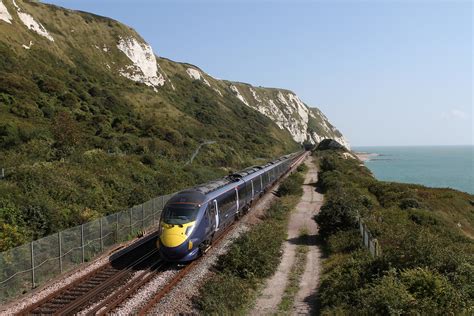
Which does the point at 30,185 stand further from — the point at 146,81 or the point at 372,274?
the point at 146,81

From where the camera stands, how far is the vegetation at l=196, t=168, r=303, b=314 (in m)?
14.0

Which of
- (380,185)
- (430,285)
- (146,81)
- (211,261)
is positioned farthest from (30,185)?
(146,81)

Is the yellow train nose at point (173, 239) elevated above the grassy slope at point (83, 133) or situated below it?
below

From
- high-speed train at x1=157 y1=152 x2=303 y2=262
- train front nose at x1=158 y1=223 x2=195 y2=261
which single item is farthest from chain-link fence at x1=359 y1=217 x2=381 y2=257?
train front nose at x1=158 y1=223 x2=195 y2=261

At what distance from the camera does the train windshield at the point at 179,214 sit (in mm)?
18625

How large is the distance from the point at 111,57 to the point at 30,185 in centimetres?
7996

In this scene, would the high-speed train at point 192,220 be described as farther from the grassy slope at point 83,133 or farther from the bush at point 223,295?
the grassy slope at point 83,133

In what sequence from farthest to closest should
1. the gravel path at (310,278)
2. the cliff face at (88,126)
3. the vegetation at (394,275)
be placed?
Result: the cliff face at (88,126), the gravel path at (310,278), the vegetation at (394,275)

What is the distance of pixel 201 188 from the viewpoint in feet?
73.3

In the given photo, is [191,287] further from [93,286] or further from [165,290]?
[93,286]

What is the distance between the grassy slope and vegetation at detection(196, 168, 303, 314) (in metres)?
9.77

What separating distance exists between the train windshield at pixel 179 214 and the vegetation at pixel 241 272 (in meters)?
2.43

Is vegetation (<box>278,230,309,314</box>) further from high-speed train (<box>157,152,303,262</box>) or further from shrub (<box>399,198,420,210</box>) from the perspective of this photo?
shrub (<box>399,198,420,210</box>)

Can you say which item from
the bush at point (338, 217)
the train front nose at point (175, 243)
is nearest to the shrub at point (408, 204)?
the bush at point (338, 217)
